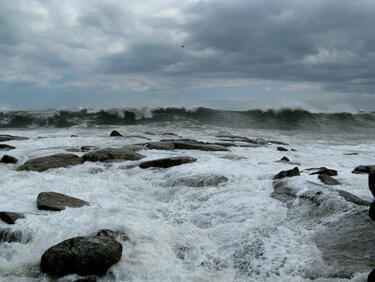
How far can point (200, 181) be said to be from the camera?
7.64m

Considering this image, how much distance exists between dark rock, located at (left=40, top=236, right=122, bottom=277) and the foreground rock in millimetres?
2158

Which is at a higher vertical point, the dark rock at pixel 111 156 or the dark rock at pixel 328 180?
the dark rock at pixel 111 156

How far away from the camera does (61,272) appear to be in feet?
12.9

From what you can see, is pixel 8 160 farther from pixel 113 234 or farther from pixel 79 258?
pixel 79 258

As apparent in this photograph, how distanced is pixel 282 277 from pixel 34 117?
117 feet

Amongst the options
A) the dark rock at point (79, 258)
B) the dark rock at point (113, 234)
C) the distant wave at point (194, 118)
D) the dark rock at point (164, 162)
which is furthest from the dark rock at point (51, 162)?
the distant wave at point (194, 118)

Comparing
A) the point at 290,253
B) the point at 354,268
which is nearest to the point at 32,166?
the point at 290,253

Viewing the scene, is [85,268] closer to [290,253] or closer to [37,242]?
[37,242]

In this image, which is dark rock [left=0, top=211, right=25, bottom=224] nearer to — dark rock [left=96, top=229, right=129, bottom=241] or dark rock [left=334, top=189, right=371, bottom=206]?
dark rock [left=96, top=229, right=129, bottom=241]

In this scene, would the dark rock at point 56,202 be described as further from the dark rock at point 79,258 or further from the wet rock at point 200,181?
the wet rock at point 200,181

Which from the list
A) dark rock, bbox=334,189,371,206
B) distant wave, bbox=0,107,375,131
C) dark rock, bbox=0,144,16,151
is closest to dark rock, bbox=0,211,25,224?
dark rock, bbox=334,189,371,206

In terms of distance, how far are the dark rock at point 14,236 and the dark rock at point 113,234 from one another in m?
0.90

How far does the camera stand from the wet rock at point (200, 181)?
7570mm

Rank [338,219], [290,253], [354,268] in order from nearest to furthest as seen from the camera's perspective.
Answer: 1. [354,268]
2. [290,253]
3. [338,219]
